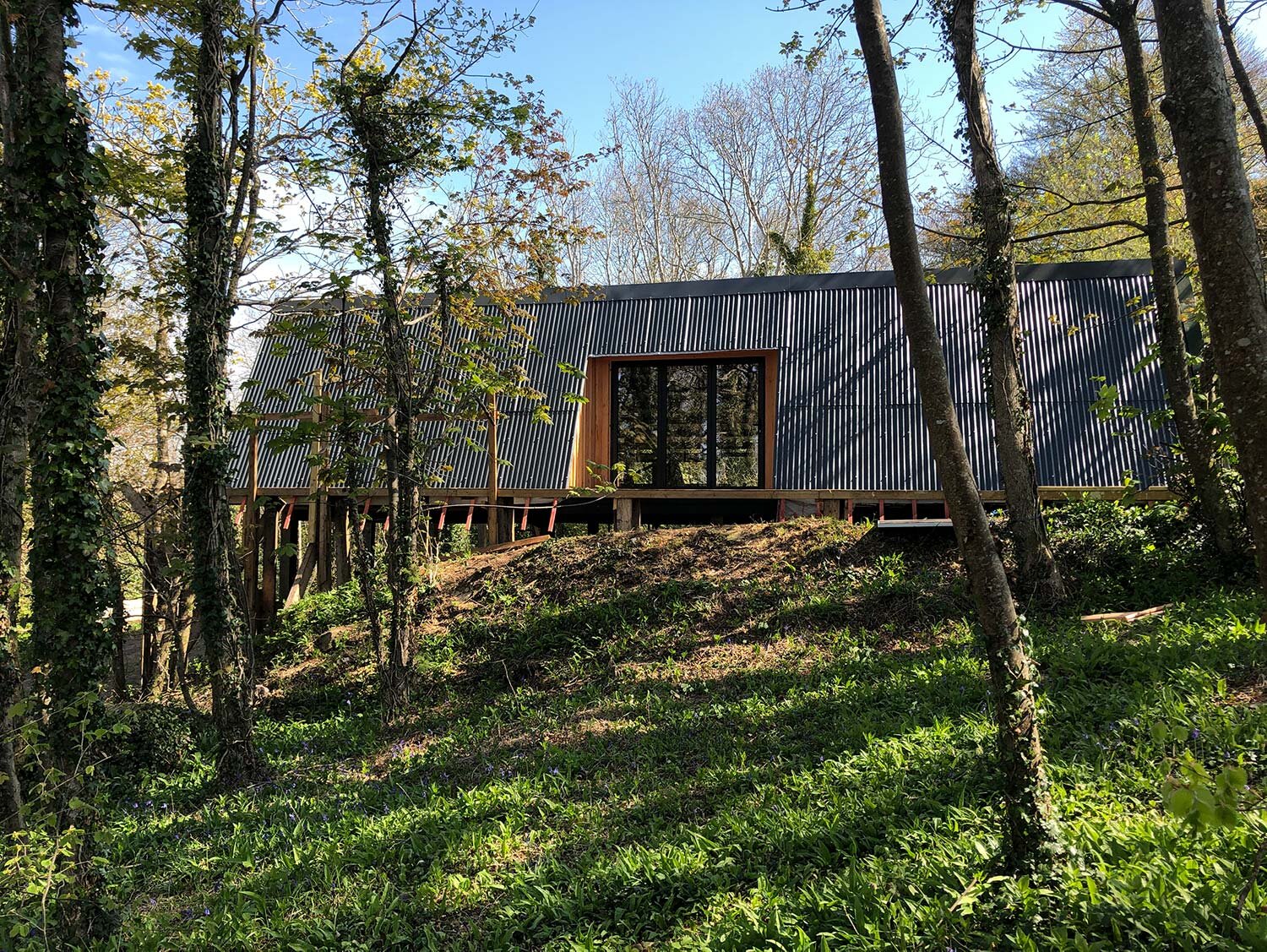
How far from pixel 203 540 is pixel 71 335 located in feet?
8.56

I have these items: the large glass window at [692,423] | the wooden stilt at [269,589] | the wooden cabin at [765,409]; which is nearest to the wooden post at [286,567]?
the wooden cabin at [765,409]

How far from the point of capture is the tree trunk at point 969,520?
10.9 ft

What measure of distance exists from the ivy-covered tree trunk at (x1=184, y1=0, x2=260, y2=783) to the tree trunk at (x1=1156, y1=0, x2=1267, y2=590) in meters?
6.22

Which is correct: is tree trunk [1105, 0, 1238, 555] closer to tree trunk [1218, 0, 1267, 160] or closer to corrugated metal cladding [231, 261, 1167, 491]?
tree trunk [1218, 0, 1267, 160]

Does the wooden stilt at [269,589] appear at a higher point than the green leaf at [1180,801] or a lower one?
lower

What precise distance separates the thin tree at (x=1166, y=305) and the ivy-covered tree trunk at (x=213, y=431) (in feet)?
23.6

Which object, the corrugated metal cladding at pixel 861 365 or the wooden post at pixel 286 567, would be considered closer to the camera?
the corrugated metal cladding at pixel 861 365

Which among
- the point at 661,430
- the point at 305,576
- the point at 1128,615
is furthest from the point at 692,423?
the point at 1128,615

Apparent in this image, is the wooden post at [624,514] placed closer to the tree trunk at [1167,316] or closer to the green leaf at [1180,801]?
the tree trunk at [1167,316]

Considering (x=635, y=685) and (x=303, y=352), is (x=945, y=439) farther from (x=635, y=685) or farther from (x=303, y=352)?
(x=303, y=352)

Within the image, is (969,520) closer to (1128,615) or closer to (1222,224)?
(1222,224)

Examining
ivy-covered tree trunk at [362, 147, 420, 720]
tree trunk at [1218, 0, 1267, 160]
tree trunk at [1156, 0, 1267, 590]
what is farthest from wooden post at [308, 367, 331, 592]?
tree trunk at [1156, 0, 1267, 590]

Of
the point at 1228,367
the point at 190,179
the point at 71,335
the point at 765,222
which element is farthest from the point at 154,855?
the point at 765,222

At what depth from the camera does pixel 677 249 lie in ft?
92.3
